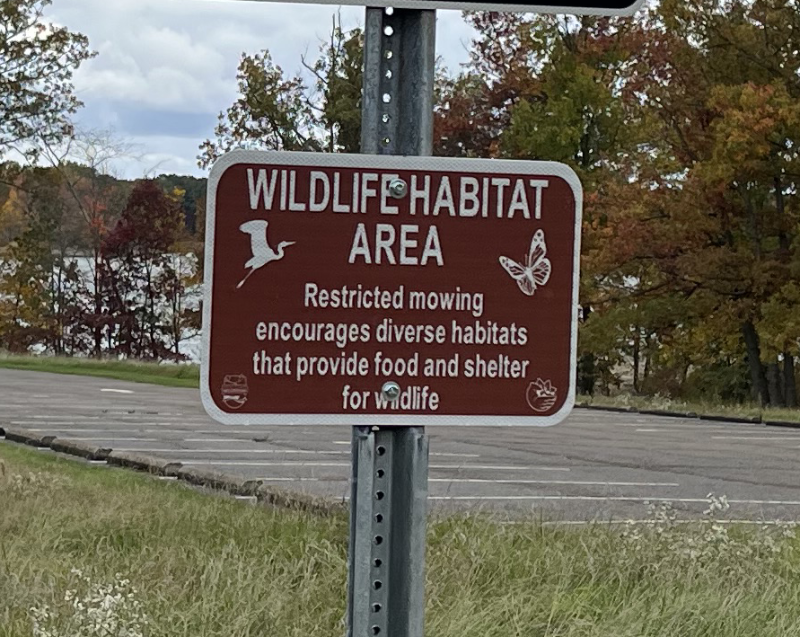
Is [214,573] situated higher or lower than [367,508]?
lower

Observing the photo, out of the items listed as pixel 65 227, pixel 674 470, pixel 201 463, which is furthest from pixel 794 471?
pixel 65 227

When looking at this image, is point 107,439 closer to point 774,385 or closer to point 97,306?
point 774,385

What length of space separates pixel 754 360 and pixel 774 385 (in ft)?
2.44

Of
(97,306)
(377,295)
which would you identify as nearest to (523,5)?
(377,295)

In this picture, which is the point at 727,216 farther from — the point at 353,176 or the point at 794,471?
the point at 353,176

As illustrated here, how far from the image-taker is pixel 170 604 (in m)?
4.60

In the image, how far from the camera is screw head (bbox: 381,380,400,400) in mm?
2100

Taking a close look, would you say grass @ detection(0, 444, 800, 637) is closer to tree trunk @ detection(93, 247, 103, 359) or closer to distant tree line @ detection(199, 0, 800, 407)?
distant tree line @ detection(199, 0, 800, 407)

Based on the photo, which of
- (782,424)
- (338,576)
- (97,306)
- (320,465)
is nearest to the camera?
(338,576)

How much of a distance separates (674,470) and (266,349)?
430 inches

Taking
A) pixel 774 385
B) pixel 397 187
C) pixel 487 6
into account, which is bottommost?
pixel 774 385

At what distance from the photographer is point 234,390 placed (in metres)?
2.08

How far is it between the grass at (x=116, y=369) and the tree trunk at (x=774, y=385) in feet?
39.7

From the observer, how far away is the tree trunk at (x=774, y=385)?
28391 millimetres
